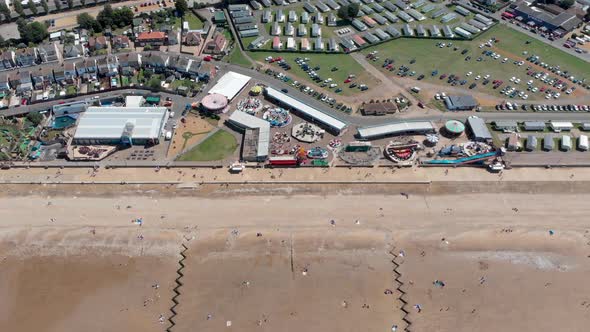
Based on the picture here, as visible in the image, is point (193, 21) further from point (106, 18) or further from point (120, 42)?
point (106, 18)

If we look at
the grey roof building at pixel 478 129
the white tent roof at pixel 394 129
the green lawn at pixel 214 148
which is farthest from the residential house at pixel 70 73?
the grey roof building at pixel 478 129

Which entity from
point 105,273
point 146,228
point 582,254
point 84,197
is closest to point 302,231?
point 146,228

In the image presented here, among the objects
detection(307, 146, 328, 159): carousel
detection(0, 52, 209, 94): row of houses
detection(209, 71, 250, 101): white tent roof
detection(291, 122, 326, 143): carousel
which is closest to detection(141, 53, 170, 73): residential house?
detection(0, 52, 209, 94): row of houses

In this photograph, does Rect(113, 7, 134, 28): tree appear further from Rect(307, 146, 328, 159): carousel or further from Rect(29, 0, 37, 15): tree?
Rect(307, 146, 328, 159): carousel

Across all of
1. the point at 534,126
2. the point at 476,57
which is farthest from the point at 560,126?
the point at 476,57

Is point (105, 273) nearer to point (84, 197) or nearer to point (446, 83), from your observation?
point (84, 197)
